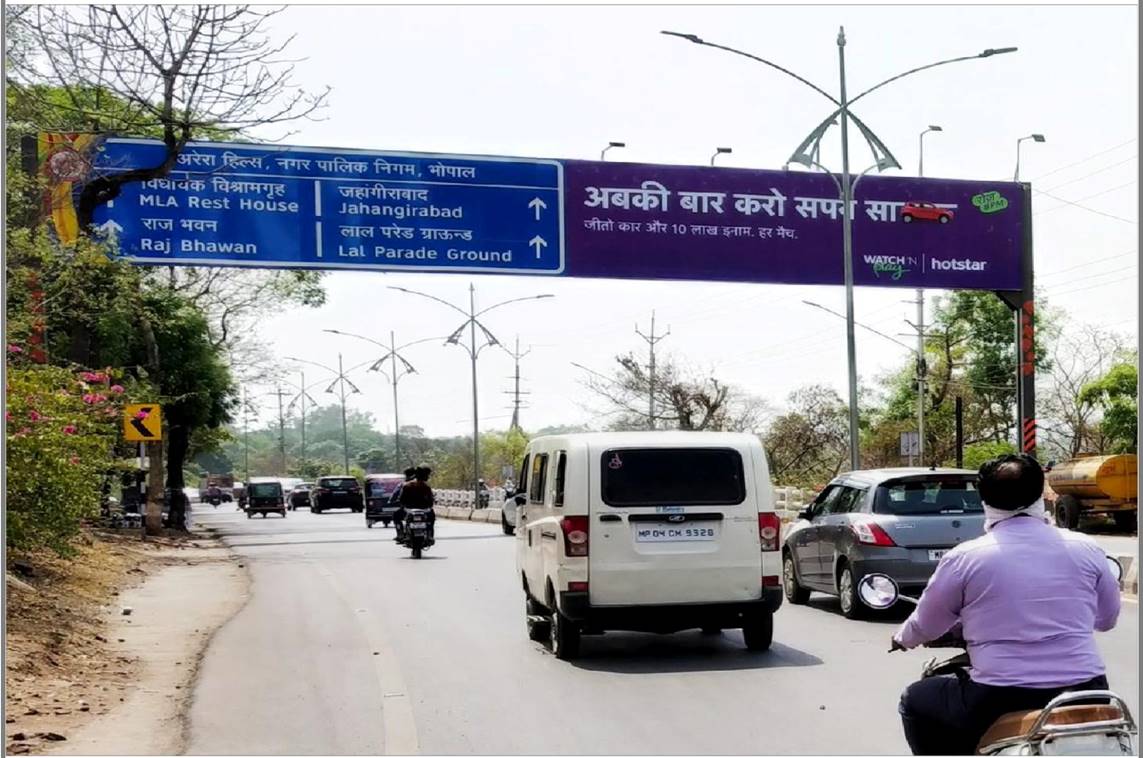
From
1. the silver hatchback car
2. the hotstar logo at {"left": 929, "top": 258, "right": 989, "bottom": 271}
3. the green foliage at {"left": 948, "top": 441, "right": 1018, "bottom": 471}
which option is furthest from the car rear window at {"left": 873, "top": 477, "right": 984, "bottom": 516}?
the green foliage at {"left": 948, "top": 441, "right": 1018, "bottom": 471}

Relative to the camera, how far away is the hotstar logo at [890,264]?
81.1 feet

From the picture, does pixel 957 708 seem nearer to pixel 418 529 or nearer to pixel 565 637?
pixel 565 637

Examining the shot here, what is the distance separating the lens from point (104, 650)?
11828 millimetres

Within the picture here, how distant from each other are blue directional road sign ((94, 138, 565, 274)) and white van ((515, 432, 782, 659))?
457 inches

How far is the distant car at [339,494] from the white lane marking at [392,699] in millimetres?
50642

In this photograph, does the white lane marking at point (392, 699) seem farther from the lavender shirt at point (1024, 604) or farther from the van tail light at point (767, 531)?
the lavender shirt at point (1024, 604)

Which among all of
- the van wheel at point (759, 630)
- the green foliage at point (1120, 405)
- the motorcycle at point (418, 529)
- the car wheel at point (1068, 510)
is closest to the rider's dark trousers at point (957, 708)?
the van wheel at point (759, 630)

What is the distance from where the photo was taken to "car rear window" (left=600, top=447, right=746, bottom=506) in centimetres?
1105

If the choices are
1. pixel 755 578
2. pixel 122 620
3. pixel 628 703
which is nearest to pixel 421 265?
pixel 122 620

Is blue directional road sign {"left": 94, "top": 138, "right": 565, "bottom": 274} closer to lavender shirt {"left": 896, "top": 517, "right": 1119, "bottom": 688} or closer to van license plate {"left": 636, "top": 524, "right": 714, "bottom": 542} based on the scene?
van license plate {"left": 636, "top": 524, "right": 714, "bottom": 542}

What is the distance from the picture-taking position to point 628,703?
9.04 meters

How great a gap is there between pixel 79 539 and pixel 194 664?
1175 cm

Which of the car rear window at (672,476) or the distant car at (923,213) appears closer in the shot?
the car rear window at (672,476)

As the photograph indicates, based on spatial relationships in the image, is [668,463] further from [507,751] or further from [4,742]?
[4,742]
